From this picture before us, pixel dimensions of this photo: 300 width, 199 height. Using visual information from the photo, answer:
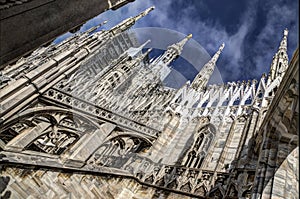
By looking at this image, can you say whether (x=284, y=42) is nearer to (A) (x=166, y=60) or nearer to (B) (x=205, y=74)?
(B) (x=205, y=74)

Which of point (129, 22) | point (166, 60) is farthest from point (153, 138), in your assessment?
point (129, 22)

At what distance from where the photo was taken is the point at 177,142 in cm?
1309

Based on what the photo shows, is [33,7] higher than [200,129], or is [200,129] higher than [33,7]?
[200,129]

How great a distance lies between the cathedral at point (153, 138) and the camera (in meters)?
5.37

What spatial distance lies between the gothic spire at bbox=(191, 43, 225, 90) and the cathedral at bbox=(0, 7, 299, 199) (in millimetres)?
92

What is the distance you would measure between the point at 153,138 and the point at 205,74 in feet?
25.8

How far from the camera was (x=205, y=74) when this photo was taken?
18.7 m

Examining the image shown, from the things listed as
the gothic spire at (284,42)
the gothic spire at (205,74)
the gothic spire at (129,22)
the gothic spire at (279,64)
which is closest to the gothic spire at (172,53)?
the gothic spire at (129,22)

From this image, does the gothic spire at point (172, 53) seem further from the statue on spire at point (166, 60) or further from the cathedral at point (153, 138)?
the cathedral at point (153, 138)

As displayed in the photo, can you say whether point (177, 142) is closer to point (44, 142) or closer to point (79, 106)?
point (79, 106)

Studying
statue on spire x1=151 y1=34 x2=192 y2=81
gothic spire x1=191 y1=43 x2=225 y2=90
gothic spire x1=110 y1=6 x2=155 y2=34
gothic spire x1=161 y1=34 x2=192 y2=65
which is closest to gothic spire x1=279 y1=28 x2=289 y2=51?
gothic spire x1=191 y1=43 x2=225 y2=90

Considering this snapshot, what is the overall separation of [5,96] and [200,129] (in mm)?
8891

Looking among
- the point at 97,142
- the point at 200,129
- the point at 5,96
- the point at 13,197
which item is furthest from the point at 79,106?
the point at 200,129

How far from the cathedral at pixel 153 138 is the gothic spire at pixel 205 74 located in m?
0.09
